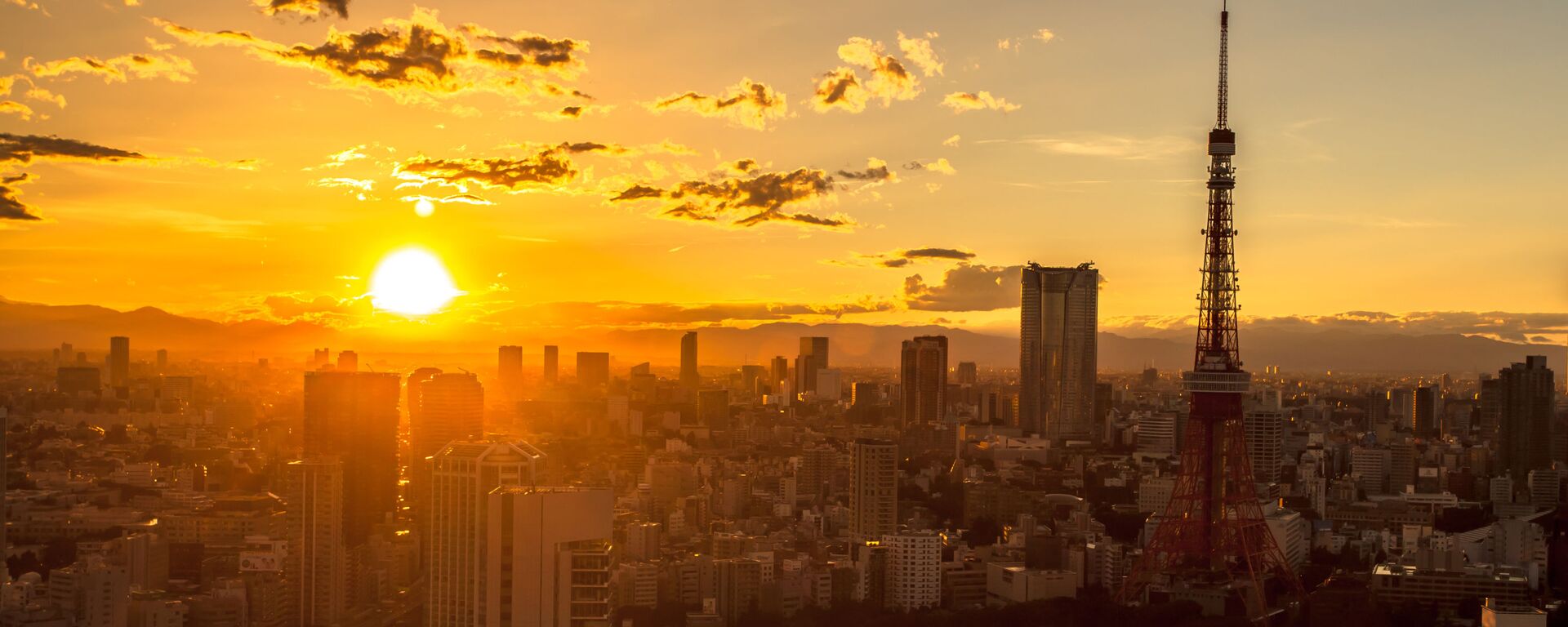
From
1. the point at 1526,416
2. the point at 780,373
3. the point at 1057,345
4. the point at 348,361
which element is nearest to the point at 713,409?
the point at 780,373

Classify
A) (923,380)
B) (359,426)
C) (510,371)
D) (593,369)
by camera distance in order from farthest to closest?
(923,380) < (593,369) < (510,371) < (359,426)

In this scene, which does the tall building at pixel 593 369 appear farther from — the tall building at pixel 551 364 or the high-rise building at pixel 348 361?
the high-rise building at pixel 348 361

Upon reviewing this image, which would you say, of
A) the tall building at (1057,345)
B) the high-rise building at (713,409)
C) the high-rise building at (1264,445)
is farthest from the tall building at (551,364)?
the tall building at (1057,345)

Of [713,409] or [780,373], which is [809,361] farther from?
[713,409]

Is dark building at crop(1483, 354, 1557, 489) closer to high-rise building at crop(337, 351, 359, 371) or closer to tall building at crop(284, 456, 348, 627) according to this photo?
high-rise building at crop(337, 351, 359, 371)

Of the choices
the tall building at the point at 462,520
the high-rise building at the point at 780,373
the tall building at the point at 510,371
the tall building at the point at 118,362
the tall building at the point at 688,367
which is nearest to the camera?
the tall building at the point at 462,520

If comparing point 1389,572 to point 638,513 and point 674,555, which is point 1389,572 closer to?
point 674,555

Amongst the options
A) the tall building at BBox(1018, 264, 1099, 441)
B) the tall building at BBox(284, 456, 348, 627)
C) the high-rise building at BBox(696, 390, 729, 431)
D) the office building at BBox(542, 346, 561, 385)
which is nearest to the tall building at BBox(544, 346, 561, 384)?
the office building at BBox(542, 346, 561, 385)
